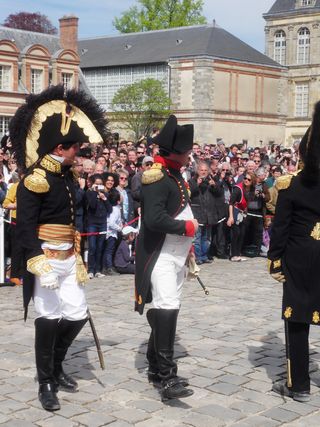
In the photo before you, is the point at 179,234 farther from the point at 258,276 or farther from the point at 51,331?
the point at 258,276

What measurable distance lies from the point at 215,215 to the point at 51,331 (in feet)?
27.8

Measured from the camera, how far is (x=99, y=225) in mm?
11852

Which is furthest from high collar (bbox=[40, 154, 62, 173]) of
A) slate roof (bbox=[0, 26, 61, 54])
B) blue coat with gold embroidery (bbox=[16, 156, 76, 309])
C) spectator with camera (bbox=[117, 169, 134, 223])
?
slate roof (bbox=[0, 26, 61, 54])

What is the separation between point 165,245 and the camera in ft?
19.7

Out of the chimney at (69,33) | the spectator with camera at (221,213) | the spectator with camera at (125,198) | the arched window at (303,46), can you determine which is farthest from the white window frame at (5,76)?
the arched window at (303,46)

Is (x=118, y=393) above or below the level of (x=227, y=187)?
below

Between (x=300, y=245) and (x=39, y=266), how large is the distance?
2013 millimetres

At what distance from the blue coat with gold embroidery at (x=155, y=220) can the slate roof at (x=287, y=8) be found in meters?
67.0

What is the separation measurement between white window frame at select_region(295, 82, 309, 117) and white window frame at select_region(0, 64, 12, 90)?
3133cm

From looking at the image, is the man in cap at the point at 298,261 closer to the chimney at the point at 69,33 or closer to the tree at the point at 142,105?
the tree at the point at 142,105

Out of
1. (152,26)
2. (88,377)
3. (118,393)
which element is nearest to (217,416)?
(118,393)

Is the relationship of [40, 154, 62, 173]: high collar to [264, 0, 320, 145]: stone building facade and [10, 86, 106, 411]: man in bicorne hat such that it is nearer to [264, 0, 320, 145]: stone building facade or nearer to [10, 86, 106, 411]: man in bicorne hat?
[10, 86, 106, 411]: man in bicorne hat

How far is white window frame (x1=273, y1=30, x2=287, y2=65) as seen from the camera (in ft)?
233

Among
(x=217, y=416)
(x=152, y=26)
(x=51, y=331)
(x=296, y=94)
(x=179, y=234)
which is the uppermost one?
(x=152, y=26)
